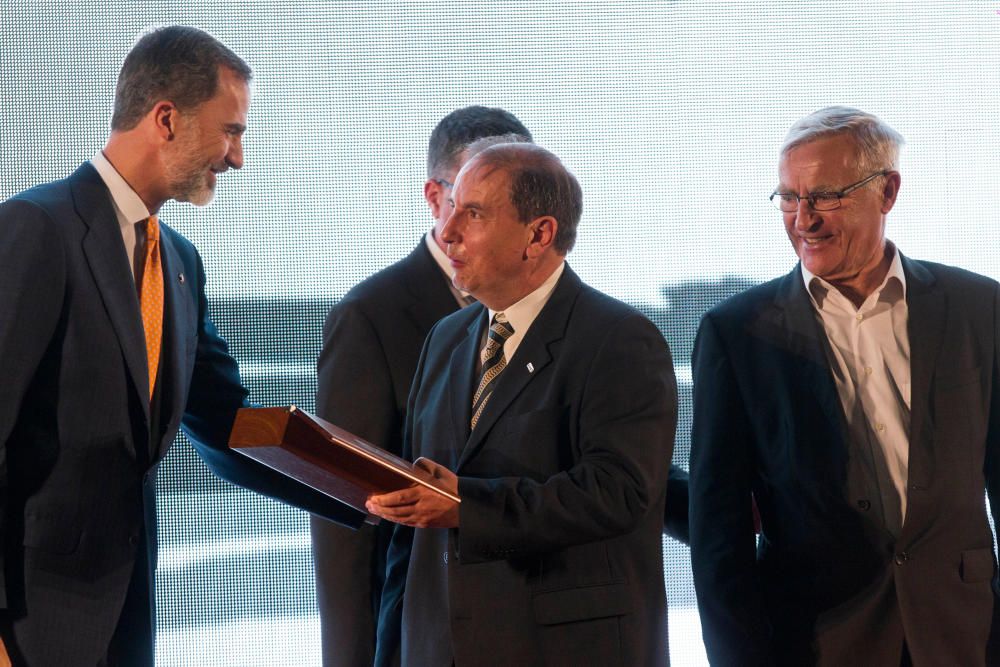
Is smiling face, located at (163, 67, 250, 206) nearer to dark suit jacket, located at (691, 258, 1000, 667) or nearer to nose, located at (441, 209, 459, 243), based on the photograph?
nose, located at (441, 209, 459, 243)

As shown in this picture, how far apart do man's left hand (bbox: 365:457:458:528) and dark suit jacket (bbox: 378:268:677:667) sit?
0.03m

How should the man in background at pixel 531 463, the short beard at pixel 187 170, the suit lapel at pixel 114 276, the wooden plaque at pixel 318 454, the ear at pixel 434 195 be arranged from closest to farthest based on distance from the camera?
the wooden plaque at pixel 318 454 < the man in background at pixel 531 463 < the suit lapel at pixel 114 276 < the short beard at pixel 187 170 < the ear at pixel 434 195

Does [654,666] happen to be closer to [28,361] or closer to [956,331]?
[956,331]

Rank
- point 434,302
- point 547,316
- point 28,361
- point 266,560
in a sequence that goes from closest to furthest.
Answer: point 28,361 < point 547,316 < point 434,302 < point 266,560

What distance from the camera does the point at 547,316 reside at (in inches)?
90.8

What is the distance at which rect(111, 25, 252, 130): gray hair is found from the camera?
2.53 meters

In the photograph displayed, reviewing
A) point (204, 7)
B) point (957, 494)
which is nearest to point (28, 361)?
point (204, 7)

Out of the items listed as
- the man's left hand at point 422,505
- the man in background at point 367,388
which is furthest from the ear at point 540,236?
the man's left hand at point 422,505

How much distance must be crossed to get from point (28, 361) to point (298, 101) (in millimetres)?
1434

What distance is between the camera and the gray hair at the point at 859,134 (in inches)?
101

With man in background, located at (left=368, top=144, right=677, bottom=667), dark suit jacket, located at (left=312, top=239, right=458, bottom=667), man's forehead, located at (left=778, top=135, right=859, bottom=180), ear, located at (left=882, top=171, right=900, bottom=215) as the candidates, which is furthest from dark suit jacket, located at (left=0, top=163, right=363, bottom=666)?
ear, located at (left=882, top=171, right=900, bottom=215)

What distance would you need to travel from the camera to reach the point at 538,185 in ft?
7.91

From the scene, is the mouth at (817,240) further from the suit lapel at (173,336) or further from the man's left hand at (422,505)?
the suit lapel at (173,336)

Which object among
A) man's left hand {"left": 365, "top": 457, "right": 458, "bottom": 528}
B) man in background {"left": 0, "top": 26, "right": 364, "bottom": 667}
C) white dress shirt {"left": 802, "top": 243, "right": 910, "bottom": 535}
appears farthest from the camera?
white dress shirt {"left": 802, "top": 243, "right": 910, "bottom": 535}
